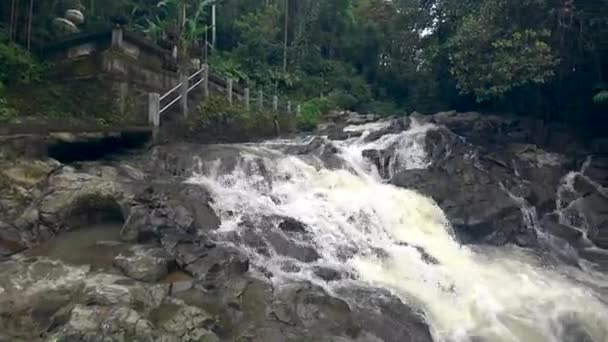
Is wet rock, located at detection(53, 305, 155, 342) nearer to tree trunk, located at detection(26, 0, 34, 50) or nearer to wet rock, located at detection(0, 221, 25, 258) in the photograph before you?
wet rock, located at detection(0, 221, 25, 258)

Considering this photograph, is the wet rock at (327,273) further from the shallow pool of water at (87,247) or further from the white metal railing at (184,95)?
the white metal railing at (184,95)

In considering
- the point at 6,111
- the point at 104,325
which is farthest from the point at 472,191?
the point at 6,111

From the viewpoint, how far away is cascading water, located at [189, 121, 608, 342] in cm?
753

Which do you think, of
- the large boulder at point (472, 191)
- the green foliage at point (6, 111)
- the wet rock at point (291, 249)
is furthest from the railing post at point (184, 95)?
the wet rock at point (291, 249)

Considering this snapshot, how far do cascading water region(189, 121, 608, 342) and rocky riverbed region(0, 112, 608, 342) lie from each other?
0.11ft

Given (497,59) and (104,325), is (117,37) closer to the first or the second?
(104,325)

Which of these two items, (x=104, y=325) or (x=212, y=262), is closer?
(x=104, y=325)

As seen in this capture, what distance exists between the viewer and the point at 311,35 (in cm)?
2809

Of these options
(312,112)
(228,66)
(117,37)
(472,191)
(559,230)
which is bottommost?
(559,230)

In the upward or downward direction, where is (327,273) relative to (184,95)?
downward

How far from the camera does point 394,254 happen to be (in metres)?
9.05

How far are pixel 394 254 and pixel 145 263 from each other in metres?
4.37

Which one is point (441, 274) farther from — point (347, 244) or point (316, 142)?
point (316, 142)

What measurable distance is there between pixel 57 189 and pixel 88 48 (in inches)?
241
